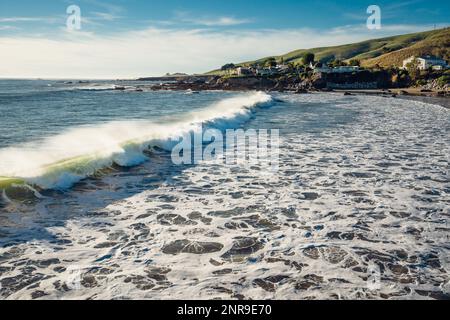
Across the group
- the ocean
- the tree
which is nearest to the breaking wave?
the ocean

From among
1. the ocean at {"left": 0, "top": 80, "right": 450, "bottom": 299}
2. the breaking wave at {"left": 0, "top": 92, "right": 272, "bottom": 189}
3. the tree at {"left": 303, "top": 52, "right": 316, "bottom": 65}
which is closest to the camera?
the ocean at {"left": 0, "top": 80, "right": 450, "bottom": 299}

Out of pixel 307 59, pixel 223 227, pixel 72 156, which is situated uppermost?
pixel 307 59

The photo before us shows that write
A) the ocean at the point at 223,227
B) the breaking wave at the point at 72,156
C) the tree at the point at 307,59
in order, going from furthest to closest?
1. the tree at the point at 307,59
2. the breaking wave at the point at 72,156
3. the ocean at the point at 223,227

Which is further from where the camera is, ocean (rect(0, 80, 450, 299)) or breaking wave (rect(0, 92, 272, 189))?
breaking wave (rect(0, 92, 272, 189))

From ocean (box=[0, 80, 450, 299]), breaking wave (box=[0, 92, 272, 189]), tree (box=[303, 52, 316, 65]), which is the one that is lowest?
A: ocean (box=[0, 80, 450, 299])

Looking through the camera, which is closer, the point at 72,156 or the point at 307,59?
the point at 72,156

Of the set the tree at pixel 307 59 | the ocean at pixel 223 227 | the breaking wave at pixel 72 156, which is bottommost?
the ocean at pixel 223 227

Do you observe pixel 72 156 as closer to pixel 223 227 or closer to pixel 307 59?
pixel 223 227

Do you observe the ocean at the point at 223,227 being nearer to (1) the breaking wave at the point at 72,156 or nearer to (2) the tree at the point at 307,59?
(1) the breaking wave at the point at 72,156

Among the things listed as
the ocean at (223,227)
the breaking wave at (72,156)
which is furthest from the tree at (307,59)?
the ocean at (223,227)

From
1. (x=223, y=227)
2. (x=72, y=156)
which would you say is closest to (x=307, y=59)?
(x=72, y=156)

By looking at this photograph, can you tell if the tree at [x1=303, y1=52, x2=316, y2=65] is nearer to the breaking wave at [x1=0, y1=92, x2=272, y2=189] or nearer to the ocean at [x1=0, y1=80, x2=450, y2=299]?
the breaking wave at [x1=0, y1=92, x2=272, y2=189]

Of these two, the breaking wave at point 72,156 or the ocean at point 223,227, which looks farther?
the breaking wave at point 72,156

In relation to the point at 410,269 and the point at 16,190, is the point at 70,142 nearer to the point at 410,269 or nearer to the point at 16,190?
the point at 16,190
